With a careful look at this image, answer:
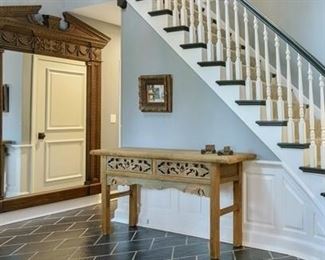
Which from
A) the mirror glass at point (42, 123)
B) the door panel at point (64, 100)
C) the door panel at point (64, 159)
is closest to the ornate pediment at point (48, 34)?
the mirror glass at point (42, 123)

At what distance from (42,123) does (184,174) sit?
87.4 inches

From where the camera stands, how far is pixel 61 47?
5.29 m

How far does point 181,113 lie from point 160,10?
112 centimetres

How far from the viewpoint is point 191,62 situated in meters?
4.17

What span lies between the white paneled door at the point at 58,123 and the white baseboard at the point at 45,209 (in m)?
0.22

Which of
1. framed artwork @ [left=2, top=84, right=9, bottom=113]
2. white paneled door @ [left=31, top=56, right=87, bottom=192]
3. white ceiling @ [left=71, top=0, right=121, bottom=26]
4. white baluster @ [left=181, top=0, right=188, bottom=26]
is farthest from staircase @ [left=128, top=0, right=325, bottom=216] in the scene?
framed artwork @ [left=2, top=84, right=9, bottom=113]

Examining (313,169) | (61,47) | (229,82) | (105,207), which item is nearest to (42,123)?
(61,47)

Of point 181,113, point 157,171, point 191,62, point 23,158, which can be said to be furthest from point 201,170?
point 23,158

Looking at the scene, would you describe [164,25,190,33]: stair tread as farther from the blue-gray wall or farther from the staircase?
the blue-gray wall

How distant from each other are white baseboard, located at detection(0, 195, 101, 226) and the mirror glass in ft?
0.68

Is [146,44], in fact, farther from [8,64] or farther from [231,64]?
[8,64]

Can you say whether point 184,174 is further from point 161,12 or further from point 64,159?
point 64,159

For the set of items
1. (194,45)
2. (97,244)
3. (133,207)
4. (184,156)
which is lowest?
(97,244)

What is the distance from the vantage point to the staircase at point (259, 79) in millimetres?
3426
